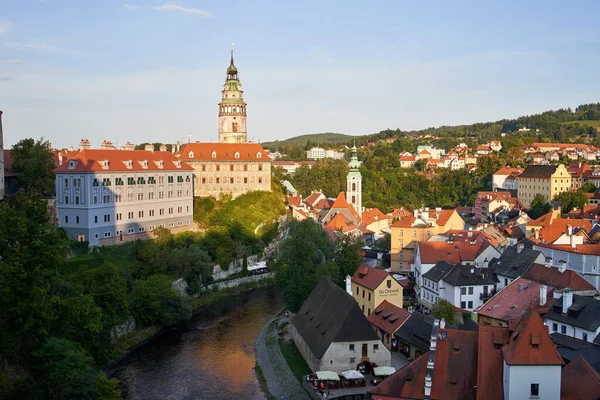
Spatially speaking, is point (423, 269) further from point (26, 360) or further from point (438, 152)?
point (438, 152)

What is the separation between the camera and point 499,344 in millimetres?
18016

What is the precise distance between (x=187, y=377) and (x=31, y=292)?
7.84m

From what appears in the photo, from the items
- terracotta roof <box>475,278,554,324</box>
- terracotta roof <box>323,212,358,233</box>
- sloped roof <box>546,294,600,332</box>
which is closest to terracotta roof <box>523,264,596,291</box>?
terracotta roof <box>475,278,554,324</box>

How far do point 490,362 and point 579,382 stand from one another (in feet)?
8.10

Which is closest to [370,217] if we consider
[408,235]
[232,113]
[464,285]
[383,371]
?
[232,113]

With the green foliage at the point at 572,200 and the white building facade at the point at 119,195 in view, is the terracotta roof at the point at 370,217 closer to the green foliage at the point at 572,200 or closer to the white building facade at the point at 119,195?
the green foliage at the point at 572,200

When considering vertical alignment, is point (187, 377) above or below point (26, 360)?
below

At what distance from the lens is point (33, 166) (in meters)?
41.3

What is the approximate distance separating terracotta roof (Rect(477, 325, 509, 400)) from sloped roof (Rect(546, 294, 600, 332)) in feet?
24.3

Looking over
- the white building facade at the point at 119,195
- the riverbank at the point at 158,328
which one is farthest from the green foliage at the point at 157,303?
the white building facade at the point at 119,195

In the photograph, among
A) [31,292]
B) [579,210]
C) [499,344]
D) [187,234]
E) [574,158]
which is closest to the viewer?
[499,344]

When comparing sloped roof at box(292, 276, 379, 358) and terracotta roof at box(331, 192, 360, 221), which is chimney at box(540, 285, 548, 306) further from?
terracotta roof at box(331, 192, 360, 221)

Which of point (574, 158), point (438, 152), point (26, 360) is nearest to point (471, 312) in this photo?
point (26, 360)

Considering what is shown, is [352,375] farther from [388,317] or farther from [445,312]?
[445,312]
